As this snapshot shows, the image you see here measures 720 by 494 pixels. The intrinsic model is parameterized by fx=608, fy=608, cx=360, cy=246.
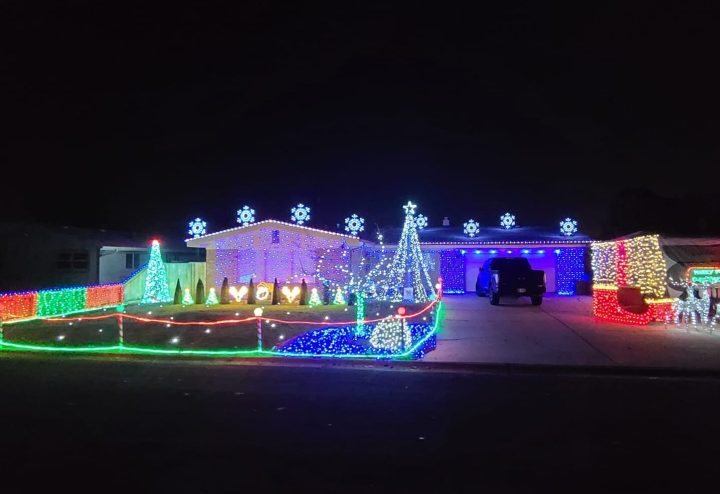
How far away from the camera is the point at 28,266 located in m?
28.6

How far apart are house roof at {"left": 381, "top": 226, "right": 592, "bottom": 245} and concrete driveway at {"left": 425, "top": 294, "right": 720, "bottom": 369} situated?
8907mm

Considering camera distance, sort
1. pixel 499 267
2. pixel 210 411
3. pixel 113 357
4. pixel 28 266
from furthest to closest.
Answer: pixel 28 266 < pixel 499 267 < pixel 113 357 < pixel 210 411

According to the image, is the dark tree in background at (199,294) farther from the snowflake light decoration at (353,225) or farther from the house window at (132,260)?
the house window at (132,260)

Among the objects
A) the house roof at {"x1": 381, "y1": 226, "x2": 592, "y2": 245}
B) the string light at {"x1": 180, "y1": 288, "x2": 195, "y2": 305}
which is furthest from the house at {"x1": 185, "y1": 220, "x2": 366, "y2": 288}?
A: the house roof at {"x1": 381, "y1": 226, "x2": 592, "y2": 245}

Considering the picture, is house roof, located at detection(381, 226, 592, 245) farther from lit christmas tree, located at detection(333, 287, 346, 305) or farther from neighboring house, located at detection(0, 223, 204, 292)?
neighboring house, located at detection(0, 223, 204, 292)

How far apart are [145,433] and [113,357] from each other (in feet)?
20.8

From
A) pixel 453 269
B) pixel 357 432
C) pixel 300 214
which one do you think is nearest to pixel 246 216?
pixel 300 214

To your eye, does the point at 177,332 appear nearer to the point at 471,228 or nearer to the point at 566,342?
the point at 566,342

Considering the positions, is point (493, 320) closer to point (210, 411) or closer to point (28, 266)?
point (210, 411)

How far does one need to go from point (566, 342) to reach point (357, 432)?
828cm

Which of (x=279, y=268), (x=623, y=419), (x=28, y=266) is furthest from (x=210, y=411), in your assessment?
(x=28, y=266)

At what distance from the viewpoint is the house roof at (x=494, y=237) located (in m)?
28.4

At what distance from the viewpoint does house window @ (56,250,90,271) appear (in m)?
29.0

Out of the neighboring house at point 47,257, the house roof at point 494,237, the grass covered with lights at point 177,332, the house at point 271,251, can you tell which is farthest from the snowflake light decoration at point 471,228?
the neighboring house at point 47,257
